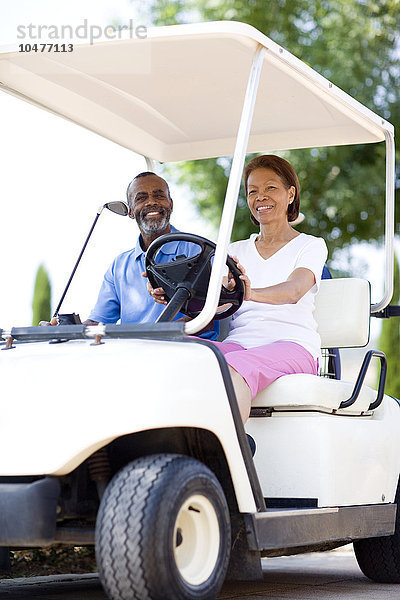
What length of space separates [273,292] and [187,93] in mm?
989

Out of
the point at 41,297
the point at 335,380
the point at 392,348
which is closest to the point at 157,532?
the point at 335,380

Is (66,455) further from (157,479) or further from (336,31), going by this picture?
(336,31)

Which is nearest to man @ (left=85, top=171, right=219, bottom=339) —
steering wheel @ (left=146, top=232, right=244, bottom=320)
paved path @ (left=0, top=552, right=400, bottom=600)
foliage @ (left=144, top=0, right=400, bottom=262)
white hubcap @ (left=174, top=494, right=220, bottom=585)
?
steering wheel @ (left=146, top=232, right=244, bottom=320)

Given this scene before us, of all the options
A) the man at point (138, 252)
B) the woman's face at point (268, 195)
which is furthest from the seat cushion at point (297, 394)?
the woman's face at point (268, 195)

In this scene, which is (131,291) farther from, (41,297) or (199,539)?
(41,297)

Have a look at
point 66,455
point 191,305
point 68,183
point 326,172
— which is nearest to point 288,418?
point 191,305

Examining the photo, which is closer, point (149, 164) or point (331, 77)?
point (149, 164)

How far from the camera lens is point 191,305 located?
3.56 metres

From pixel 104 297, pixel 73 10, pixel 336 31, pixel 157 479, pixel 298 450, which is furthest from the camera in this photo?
pixel 336 31

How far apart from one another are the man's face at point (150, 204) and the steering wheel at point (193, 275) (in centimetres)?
88

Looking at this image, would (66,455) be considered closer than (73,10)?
Yes

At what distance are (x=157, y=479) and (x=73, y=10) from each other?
900 centimetres

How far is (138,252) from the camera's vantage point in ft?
14.4

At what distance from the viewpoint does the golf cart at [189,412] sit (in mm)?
2615
